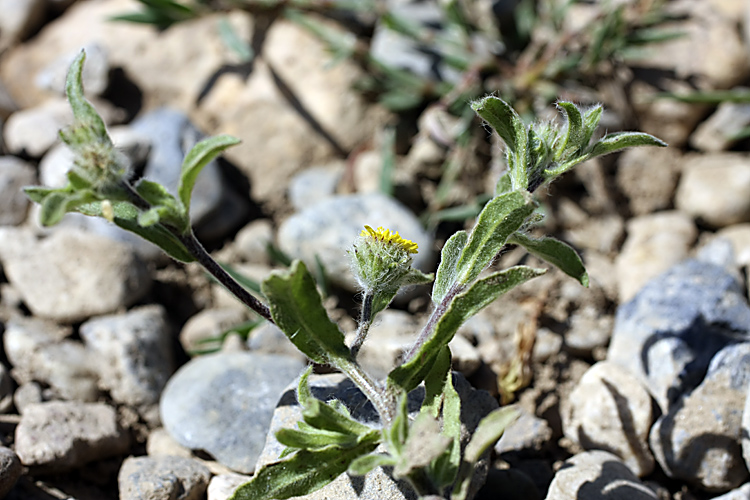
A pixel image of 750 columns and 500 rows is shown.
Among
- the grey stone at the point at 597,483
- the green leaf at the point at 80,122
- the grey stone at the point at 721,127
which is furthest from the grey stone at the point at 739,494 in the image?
the green leaf at the point at 80,122

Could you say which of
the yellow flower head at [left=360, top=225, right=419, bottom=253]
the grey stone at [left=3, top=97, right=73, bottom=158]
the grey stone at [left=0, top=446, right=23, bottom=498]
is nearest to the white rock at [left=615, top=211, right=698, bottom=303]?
the yellow flower head at [left=360, top=225, right=419, bottom=253]

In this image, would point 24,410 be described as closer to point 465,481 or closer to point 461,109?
point 465,481

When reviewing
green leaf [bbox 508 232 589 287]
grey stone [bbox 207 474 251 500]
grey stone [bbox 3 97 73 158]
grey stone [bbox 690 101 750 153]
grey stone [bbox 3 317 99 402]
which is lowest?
grey stone [bbox 3 317 99 402]


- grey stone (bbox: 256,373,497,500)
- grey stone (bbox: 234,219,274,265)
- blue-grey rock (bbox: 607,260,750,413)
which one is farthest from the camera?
grey stone (bbox: 234,219,274,265)

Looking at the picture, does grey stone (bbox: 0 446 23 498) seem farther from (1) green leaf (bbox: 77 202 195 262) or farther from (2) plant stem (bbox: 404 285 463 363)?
(2) plant stem (bbox: 404 285 463 363)

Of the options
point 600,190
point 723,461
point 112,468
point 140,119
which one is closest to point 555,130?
point 723,461

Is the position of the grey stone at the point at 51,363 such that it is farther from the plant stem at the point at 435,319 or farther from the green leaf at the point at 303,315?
the plant stem at the point at 435,319

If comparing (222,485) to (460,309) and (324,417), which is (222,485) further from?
(460,309)
